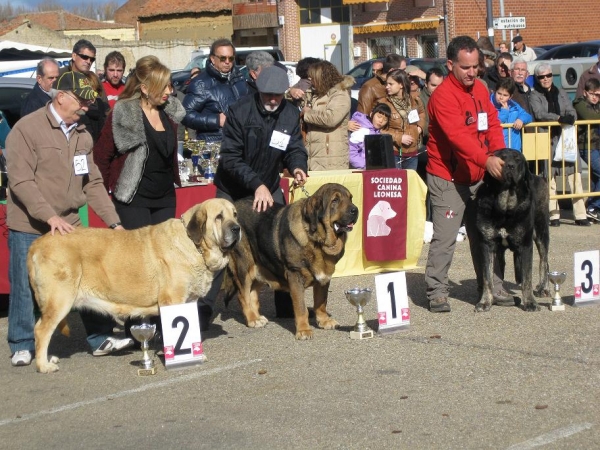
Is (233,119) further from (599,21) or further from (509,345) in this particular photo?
(599,21)

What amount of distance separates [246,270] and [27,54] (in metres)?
16.5

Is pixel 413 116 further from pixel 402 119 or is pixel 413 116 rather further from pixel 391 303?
pixel 391 303

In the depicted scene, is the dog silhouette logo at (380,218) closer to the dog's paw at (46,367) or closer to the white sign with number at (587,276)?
the white sign with number at (587,276)

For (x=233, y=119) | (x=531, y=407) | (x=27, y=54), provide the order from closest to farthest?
(x=531, y=407) → (x=233, y=119) → (x=27, y=54)

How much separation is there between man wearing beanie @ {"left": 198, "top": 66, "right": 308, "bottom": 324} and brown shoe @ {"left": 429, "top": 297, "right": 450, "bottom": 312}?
62.5 inches

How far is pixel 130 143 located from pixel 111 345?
152 centimetres

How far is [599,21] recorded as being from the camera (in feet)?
147

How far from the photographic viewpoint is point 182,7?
62625mm

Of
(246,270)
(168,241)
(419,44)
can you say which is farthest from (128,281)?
(419,44)

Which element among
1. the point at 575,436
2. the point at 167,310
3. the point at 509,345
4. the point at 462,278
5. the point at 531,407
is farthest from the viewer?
the point at 462,278

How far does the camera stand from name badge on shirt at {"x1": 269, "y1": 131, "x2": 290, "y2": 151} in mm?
7652

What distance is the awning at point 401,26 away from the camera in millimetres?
41875

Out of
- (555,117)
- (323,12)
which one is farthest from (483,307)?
(323,12)

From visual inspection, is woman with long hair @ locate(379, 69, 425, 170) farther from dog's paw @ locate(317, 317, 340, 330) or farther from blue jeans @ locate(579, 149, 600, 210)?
dog's paw @ locate(317, 317, 340, 330)
